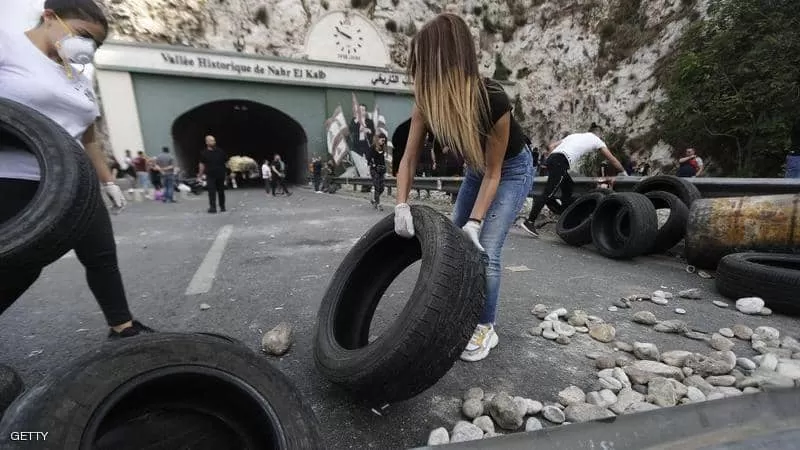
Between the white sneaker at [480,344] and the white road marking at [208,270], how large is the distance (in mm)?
2388

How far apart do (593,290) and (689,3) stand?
2009cm

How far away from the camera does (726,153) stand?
12.9 m

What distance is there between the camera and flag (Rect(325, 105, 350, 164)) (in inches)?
828

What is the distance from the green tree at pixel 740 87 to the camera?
10477 millimetres

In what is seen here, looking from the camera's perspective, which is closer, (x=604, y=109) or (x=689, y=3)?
(x=689, y=3)

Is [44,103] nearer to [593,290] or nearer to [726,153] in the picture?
[593,290]

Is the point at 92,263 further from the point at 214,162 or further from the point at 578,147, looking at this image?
the point at 214,162

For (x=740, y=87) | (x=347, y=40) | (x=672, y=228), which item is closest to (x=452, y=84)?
(x=672, y=228)

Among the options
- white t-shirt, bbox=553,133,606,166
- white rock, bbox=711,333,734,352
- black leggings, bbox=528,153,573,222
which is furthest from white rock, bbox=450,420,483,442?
white t-shirt, bbox=553,133,606,166

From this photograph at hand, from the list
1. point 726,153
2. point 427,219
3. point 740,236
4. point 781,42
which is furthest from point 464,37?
point 726,153

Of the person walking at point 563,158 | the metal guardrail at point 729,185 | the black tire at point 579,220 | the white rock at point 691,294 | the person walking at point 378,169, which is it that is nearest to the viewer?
the white rock at point 691,294

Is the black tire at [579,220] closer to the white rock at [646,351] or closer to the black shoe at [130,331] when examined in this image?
the white rock at [646,351]

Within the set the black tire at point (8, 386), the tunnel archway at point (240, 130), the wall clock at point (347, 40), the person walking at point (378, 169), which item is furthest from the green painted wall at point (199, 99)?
the black tire at point (8, 386)

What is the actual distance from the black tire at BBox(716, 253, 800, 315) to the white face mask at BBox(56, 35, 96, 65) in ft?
14.9
